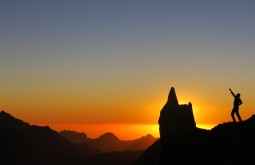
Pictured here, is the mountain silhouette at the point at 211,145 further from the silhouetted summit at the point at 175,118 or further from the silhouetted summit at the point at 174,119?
the silhouetted summit at the point at 175,118

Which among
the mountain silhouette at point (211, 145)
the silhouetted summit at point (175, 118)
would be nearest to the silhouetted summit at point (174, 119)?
the silhouetted summit at point (175, 118)

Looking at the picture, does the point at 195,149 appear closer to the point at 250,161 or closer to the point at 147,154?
the point at 250,161

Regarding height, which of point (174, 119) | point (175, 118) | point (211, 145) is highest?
point (175, 118)

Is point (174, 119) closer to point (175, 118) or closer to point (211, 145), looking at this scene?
point (175, 118)

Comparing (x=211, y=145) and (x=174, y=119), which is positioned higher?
(x=174, y=119)

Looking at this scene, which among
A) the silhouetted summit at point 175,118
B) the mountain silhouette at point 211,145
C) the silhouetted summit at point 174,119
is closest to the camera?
the mountain silhouette at point 211,145

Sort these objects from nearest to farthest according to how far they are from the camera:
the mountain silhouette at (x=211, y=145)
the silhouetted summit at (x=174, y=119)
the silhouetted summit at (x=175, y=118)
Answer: the mountain silhouette at (x=211, y=145)
the silhouetted summit at (x=174, y=119)
the silhouetted summit at (x=175, y=118)

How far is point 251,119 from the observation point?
34969 mm

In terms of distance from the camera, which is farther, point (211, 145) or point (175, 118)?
point (175, 118)

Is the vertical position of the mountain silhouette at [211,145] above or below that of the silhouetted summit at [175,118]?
below

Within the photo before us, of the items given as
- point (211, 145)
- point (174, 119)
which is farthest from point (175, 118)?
point (211, 145)

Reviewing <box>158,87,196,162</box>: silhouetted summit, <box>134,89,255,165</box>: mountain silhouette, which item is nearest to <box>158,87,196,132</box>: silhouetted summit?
<box>158,87,196,162</box>: silhouetted summit

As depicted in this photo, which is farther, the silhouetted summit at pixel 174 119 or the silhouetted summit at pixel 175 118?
the silhouetted summit at pixel 175 118

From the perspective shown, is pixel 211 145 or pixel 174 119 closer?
pixel 211 145
